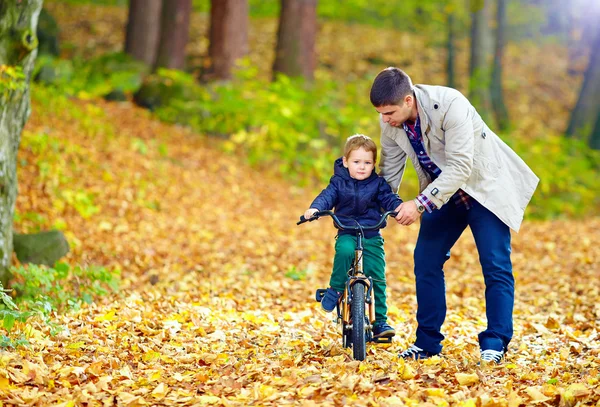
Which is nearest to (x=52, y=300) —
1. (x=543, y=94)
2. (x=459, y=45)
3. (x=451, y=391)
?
(x=451, y=391)

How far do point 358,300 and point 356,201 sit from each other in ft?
2.09

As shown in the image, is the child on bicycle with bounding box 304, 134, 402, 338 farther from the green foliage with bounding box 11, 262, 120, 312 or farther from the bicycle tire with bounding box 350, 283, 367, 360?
the green foliage with bounding box 11, 262, 120, 312

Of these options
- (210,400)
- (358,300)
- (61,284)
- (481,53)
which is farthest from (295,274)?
(481,53)

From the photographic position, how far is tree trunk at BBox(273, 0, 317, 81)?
1414 cm

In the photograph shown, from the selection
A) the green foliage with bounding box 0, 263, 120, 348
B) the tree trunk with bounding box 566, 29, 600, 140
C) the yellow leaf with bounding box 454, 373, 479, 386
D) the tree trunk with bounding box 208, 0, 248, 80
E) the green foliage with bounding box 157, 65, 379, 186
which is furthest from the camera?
the tree trunk with bounding box 566, 29, 600, 140

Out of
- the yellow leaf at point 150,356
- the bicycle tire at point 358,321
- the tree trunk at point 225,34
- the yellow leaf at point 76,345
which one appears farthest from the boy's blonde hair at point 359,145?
the tree trunk at point 225,34

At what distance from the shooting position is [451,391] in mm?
3922

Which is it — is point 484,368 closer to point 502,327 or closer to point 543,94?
point 502,327

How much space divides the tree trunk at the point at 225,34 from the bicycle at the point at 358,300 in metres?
9.90

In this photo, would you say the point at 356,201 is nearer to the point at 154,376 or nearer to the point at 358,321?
the point at 358,321

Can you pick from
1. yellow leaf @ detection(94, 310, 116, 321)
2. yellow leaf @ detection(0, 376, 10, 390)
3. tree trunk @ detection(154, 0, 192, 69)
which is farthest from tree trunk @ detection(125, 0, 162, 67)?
yellow leaf @ detection(0, 376, 10, 390)

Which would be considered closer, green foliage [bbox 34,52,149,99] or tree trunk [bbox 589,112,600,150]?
green foliage [bbox 34,52,149,99]

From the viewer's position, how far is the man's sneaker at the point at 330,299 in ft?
15.0

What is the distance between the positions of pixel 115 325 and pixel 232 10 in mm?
9580
